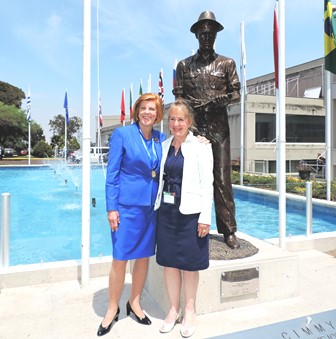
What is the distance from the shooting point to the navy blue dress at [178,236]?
2.56 metres

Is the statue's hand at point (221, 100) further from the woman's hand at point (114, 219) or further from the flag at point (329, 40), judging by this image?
the flag at point (329, 40)

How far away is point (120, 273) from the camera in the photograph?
2744 millimetres

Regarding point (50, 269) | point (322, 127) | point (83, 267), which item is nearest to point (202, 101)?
point (83, 267)

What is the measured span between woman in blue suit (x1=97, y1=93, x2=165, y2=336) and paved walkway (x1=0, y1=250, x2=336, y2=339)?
0.19 metres

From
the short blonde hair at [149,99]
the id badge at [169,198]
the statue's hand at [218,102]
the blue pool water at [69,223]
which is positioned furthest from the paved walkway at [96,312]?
the statue's hand at [218,102]

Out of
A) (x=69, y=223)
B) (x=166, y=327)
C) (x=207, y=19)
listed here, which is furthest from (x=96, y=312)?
(x=69, y=223)

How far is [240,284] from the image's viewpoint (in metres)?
3.08

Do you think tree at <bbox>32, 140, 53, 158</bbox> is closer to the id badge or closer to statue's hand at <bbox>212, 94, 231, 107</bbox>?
statue's hand at <bbox>212, 94, 231, 107</bbox>

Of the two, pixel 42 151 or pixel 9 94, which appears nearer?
pixel 42 151

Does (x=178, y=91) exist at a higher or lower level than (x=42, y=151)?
lower

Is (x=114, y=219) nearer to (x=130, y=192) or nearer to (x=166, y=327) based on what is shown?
(x=130, y=192)

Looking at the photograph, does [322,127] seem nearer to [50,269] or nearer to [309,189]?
[309,189]

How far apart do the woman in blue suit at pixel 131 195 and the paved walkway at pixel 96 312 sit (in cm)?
19

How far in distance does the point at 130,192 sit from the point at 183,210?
46 cm
